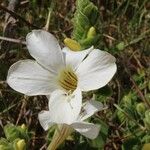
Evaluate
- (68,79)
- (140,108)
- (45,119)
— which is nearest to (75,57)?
(68,79)

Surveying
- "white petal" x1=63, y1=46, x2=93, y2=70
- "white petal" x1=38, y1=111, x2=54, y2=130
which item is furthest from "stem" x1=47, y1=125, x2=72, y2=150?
"white petal" x1=63, y1=46, x2=93, y2=70

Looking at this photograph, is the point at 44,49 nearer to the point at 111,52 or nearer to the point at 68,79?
the point at 68,79

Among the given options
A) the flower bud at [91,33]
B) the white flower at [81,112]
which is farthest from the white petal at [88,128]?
the flower bud at [91,33]

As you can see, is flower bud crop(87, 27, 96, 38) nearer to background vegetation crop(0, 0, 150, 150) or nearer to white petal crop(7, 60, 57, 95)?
background vegetation crop(0, 0, 150, 150)

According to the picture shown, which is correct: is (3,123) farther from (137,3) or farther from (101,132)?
(137,3)

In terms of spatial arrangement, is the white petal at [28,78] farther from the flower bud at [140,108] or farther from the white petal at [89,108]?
the flower bud at [140,108]

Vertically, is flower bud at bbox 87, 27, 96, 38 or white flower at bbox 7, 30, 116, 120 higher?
flower bud at bbox 87, 27, 96, 38

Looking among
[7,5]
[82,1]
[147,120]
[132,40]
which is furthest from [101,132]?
[7,5]
